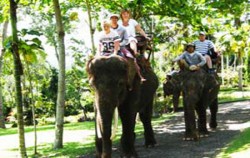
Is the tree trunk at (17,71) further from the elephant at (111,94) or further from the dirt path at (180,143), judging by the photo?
the elephant at (111,94)

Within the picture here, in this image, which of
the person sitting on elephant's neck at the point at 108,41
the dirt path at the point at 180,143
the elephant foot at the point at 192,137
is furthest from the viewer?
the elephant foot at the point at 192,137

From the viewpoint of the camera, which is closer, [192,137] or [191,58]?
[192,137]

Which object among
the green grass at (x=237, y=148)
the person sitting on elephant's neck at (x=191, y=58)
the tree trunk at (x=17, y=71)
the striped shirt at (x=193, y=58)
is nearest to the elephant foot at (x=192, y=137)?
the green grass at (x=237, y=148)

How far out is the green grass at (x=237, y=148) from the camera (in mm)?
9784

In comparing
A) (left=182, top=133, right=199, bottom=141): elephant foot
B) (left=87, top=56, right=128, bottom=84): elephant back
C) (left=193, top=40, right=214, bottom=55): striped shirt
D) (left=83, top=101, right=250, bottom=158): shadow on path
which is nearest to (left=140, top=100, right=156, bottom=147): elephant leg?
(left=83, top=101, right=250, bottom=158): shadow on path

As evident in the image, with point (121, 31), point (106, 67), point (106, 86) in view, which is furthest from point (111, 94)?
point (121, 31)

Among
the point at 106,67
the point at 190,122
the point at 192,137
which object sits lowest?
the point at 192,137

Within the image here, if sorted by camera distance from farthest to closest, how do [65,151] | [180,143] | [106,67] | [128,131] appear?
[65,151], [180,143], [128,131], [106,67]

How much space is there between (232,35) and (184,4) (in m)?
2.13

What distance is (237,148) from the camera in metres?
10.4

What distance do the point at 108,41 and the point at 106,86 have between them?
142cm

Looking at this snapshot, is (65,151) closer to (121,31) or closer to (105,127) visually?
(121,31)

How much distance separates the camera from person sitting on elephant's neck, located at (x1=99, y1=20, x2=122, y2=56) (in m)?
9.77

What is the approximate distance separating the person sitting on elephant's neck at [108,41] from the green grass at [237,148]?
3418mm
